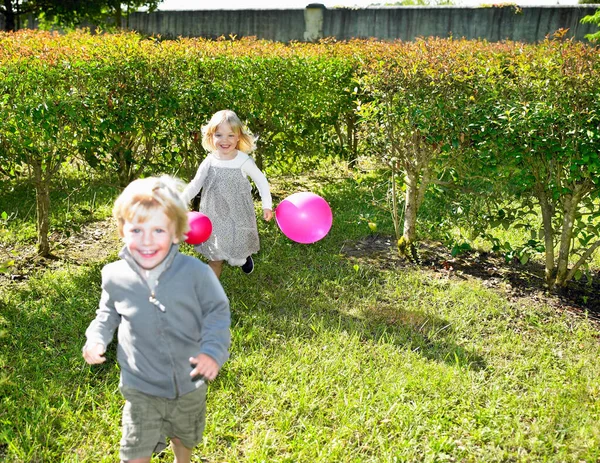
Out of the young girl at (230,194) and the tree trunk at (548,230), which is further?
the tree trunk at (548,230)

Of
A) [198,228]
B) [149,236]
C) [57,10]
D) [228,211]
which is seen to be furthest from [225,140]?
[57,10]

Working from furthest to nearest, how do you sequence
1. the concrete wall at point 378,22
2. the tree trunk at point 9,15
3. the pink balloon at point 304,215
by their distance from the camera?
1. the tree trunk at point 9,15
2. the concrete wall at point 378,22
3. the pink balloon at point 304,215

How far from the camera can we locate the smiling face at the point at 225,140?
14.9 ft

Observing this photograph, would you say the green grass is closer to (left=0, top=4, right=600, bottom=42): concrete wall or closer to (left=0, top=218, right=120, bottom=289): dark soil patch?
(left=0, top=218, right=120, bottom=289): dark soil patch

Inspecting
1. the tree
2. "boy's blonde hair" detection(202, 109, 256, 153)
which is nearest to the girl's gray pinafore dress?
"boy's blonde hair" detection(202, 109, 256, 153)

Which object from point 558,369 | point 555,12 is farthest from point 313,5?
point 558,369

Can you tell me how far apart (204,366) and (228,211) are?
106 inches

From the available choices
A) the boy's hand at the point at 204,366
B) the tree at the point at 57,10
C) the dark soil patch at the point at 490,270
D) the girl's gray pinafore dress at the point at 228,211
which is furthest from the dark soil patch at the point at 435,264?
the tree at the point at 57,10

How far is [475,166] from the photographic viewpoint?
17.4ft

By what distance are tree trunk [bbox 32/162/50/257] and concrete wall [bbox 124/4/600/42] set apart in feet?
47.8

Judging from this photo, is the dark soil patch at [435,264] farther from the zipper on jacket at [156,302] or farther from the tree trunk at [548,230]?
the zipper on jacket at [156,302]

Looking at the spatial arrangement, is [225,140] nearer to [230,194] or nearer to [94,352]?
[230,194]

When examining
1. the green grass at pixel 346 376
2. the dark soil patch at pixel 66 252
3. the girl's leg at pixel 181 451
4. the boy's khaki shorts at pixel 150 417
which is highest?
the boy's khaki shorts at pixel 150 417

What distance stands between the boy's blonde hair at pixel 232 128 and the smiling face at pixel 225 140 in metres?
0.02
